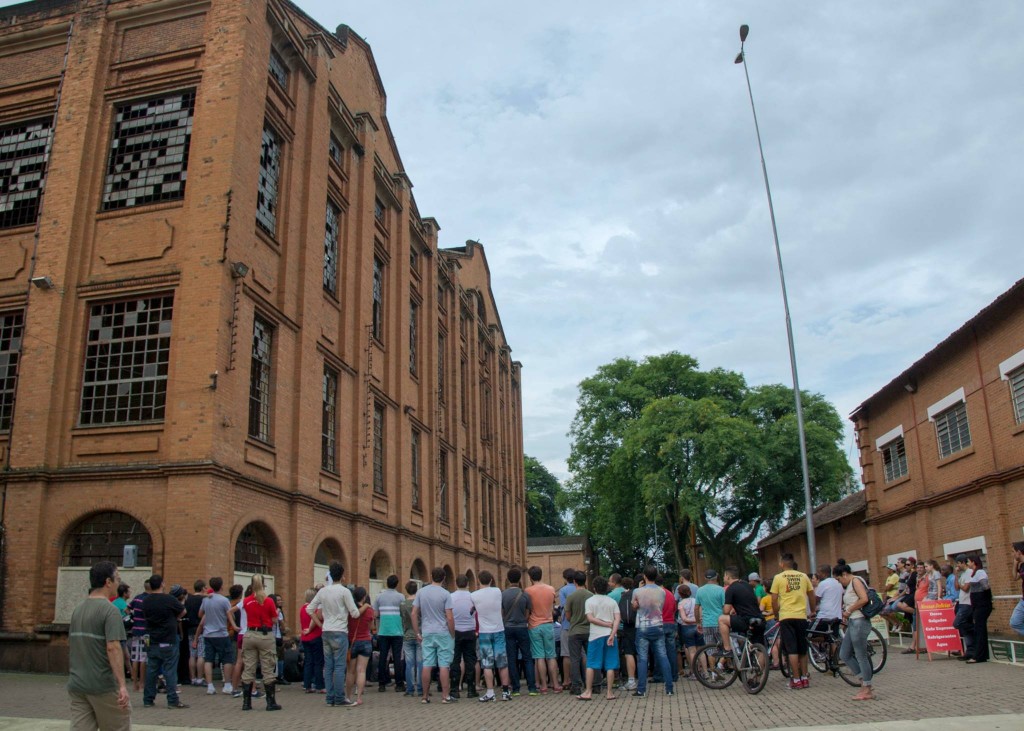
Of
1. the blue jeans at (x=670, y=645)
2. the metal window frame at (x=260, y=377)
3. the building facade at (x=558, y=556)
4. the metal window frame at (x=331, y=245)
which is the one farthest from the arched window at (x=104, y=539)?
the building facade at (x=558, y=556)

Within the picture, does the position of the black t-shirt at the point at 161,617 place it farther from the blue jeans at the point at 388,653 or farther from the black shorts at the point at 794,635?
the black shorts at the point at 794,635

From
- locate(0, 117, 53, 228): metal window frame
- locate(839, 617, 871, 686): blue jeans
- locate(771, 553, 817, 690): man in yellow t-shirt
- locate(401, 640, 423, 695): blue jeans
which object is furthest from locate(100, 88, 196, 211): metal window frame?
locate(839, 617, 871, 686): blue jeans

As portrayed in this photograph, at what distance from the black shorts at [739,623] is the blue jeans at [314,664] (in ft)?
18.5

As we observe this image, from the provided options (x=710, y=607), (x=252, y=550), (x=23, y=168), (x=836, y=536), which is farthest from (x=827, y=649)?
(x=836, y=536)

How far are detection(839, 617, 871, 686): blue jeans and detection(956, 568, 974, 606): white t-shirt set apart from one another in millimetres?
4685

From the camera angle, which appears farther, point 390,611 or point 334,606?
point 390,611

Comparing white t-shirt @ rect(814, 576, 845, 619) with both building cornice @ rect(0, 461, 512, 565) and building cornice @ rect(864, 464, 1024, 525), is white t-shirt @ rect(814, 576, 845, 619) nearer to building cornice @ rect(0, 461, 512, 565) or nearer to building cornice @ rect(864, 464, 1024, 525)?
building cornice @ rect(864, 464, 1024, 525)

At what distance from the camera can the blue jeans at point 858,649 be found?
9.96 m

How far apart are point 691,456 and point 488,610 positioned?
86.3 ft

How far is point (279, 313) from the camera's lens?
17.7 metres

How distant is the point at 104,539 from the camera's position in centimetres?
1484

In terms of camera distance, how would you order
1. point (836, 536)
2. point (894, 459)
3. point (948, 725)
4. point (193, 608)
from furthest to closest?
1. point (836, 536)
2. point (894, 459)
3. point (193, 608)
4. point (948, 725)

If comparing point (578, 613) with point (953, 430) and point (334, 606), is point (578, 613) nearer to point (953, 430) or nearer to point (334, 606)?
point (334, 606)

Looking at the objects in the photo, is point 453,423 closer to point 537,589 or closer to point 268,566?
point 268,566
